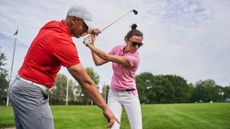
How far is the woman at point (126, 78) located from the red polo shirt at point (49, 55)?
8.44ft

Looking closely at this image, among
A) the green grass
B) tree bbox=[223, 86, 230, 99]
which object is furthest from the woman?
tree bbox=[223, 86, 230, 99]

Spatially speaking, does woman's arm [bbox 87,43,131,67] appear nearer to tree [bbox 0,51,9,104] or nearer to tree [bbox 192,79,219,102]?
tree [bbox 0,51,9,104]

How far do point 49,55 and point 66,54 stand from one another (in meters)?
0.24

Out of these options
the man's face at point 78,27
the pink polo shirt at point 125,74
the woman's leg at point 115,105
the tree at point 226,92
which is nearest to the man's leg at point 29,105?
the man's face at point 78,27

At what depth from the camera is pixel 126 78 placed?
6.99 meters

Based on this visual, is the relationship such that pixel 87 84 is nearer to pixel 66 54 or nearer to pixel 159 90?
pixel 66 54

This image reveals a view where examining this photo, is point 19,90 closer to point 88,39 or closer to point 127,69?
point 88,39

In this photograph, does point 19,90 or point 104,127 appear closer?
point 19,90

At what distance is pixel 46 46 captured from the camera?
3.90m

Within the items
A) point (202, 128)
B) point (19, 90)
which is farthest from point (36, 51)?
point (202, 128)

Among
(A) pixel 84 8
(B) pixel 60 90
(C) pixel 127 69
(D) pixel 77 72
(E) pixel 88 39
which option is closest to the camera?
(D) pixel 77 72

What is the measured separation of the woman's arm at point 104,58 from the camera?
6.41m

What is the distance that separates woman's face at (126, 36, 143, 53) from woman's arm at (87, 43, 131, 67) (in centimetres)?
40

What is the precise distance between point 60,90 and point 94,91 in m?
112
